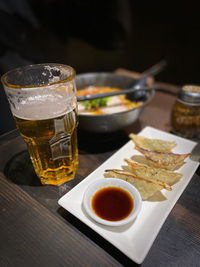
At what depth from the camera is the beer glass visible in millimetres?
1006

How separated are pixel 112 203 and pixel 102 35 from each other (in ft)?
12.2

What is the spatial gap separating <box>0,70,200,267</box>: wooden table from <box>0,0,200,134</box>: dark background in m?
1.95

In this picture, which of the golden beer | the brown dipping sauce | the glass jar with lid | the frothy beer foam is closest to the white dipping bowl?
the brown dipping sauce

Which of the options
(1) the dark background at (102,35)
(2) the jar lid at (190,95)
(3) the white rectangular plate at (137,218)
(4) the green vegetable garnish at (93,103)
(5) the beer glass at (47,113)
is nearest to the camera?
(3) the white rectangular plate at (137,218)

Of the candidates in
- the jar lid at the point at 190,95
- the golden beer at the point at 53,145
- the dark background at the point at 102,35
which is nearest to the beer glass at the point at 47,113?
the golden beer at the point at 53,145

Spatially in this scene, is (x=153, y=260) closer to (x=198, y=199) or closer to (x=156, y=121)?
(x=198, y=199)

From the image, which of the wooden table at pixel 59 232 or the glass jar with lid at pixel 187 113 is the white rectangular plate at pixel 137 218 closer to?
the wooden table at pixel 59 232

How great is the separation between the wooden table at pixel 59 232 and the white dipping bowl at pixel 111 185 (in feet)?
0.30

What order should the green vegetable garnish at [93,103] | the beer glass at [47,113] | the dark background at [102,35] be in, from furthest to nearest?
the dark background at [102,35] < the green vegetable garnish at [93,103] < the beer glass at [47,113]

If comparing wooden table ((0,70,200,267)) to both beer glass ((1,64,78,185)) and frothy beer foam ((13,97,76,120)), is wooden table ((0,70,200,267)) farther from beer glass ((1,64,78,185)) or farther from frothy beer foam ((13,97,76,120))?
frothy beer foam ((13,97,76,120))

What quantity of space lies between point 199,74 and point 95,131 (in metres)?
4.35

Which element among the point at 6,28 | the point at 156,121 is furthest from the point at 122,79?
the point at 6,28

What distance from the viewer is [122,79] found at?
6.74 feet

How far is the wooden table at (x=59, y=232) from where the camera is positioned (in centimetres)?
89
